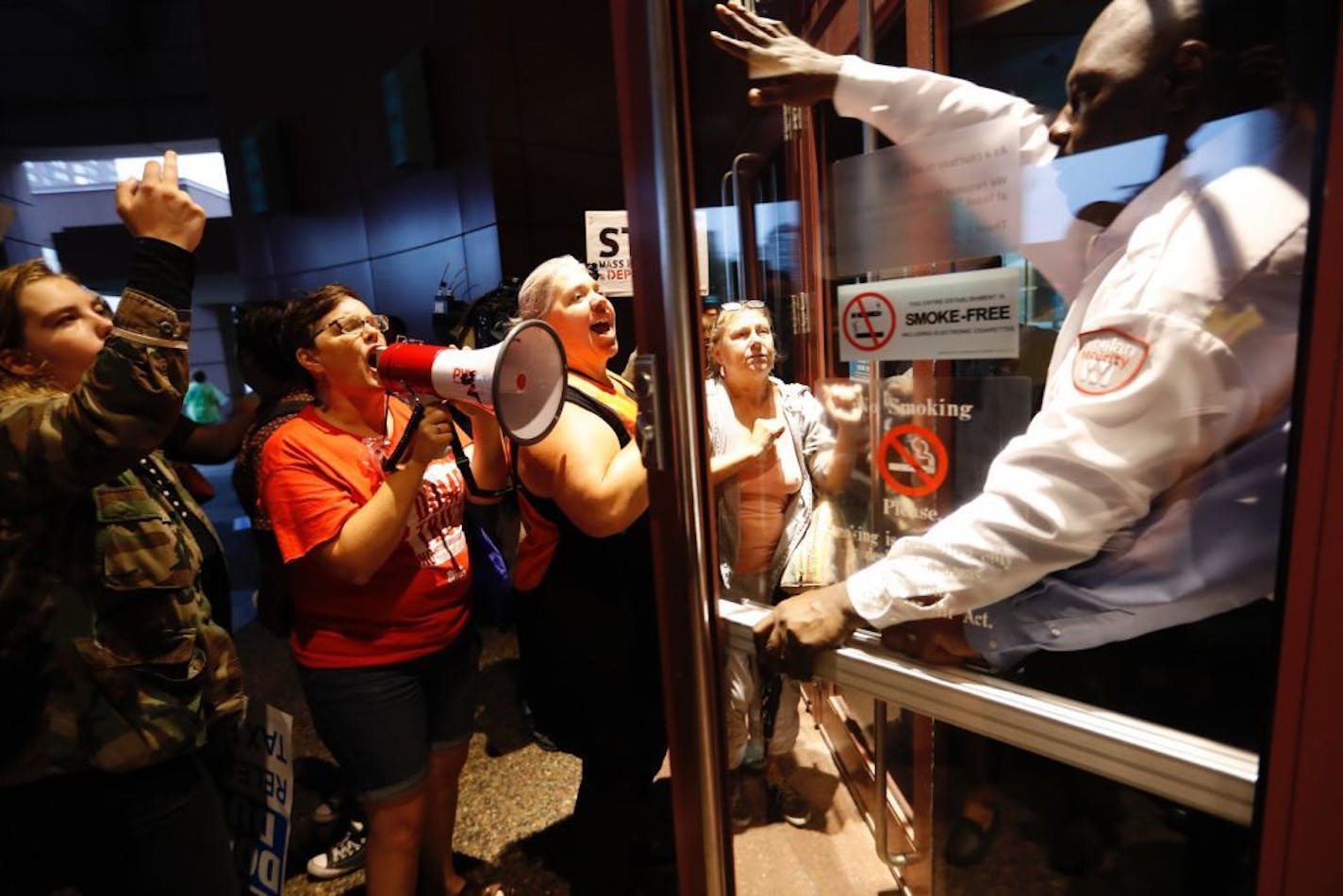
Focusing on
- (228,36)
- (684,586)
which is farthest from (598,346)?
(228,36)

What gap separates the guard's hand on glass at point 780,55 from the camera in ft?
3.31

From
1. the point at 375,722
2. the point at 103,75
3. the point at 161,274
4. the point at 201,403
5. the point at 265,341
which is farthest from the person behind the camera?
the point at 201,403

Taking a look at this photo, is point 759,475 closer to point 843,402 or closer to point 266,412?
point 843,402

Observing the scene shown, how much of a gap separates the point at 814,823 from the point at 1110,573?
1.14 meters

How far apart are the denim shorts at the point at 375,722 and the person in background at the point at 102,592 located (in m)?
0.31

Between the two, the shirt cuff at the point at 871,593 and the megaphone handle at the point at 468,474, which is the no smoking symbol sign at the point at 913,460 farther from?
the megaphone handle at the point at 468,474

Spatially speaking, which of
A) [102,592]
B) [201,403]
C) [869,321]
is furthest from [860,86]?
[201,403]

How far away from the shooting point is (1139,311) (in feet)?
2.40

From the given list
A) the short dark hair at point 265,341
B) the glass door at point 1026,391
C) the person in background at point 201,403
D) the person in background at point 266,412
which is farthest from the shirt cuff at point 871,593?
the person in background at point 201,403

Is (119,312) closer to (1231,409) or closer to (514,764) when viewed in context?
(1231,409)

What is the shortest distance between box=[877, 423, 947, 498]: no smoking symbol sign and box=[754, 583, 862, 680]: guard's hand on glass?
0.18 metres

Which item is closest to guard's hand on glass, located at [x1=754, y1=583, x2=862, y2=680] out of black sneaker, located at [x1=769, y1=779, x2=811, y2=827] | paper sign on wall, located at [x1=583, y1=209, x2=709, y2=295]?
black sneaker, located at [x1=769, y1=779, x2=811, y2=827]

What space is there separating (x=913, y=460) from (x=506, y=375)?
76cm

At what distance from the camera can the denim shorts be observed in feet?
5.17
